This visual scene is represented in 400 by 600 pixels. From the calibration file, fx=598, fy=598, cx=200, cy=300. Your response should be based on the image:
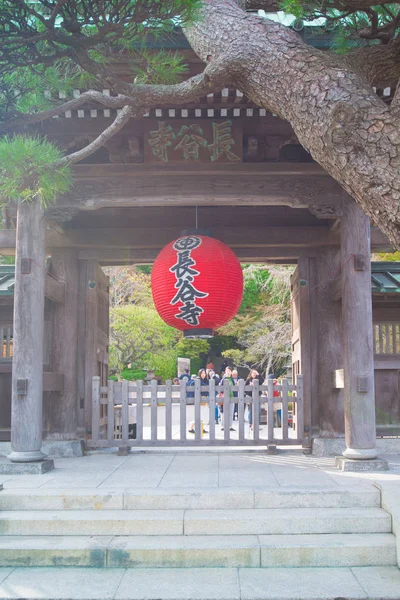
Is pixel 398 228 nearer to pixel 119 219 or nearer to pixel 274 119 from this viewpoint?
pixel 274 119

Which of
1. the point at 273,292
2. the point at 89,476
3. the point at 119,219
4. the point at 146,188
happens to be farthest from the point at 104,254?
the point at 273,292

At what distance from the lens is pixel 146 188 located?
333 inches

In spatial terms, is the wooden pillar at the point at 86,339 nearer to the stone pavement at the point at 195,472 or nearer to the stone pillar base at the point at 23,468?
the stone pavement at the point at 195,472

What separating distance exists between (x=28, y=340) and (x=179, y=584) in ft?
13.3


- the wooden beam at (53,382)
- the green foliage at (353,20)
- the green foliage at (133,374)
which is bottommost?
the green foliage at (133,374)

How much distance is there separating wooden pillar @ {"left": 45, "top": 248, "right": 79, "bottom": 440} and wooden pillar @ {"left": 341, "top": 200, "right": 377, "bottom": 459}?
14.7 feet

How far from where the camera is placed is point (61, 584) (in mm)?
4781

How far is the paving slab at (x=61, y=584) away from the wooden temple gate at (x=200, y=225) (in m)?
2.71

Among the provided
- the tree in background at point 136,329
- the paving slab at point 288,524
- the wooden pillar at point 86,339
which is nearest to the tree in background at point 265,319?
the tree in background at point 136,329

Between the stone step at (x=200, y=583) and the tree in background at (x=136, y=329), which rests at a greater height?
the tree in background at (x=136, y=329)

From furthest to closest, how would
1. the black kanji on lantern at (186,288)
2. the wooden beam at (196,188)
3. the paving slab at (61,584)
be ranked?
the wooden beam at (196,188) → the black kanji on lantern at (186,288) → the paving slab at (61,584)

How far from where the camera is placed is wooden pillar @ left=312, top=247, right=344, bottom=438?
32.1 ft

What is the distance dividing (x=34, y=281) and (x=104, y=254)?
269 cm

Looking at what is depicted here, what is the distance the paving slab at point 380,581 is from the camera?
4500mm
